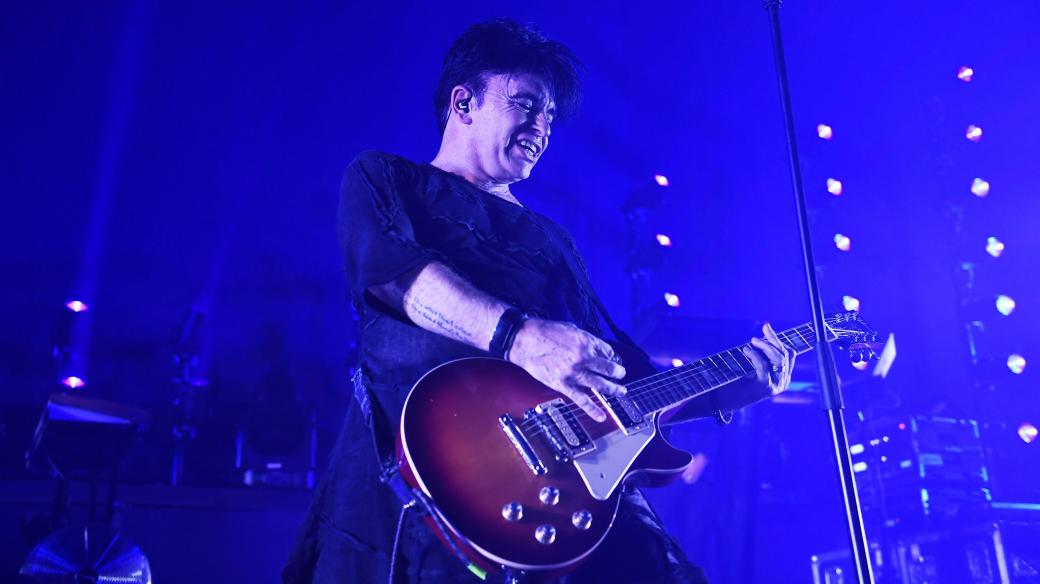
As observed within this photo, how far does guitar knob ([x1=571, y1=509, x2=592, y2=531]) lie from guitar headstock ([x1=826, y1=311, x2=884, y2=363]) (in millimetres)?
1842

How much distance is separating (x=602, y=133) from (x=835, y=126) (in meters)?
2.63

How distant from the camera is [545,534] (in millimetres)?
1734

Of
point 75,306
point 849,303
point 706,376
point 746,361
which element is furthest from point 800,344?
point 75,306

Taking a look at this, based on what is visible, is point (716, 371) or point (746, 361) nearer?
point (716, 371)

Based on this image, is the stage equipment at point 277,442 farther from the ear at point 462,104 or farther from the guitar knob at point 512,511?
the guitar knob at point 512,511

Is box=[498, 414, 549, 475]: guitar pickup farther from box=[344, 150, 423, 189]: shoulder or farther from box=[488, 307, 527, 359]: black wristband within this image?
box=[344, 150, 423, 189]: shoulder

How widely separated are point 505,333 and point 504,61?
155cm

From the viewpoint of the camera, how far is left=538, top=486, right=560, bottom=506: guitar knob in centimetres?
182

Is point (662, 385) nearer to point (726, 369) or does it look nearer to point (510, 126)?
point (726, 369)

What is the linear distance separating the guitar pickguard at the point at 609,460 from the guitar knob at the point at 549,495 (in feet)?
0.37

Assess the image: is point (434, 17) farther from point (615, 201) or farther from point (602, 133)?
point (615, 201)

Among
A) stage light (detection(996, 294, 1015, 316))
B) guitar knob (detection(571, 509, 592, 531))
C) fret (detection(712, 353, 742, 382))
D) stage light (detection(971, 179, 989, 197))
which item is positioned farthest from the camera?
stage light (detection(971, 179, 989, 197))

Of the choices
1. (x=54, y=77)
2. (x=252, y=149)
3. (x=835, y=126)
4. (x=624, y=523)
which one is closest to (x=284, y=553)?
(x=252, y=149)

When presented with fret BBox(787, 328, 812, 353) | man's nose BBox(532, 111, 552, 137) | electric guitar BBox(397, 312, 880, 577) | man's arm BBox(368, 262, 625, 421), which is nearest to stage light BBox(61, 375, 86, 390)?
man's nose BBox(532, 111, 552, 137)
